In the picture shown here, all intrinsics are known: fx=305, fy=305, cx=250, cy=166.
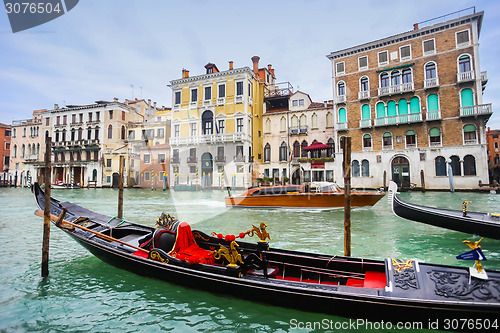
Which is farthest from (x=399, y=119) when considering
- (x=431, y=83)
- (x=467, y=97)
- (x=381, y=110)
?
(x=467, y=97)

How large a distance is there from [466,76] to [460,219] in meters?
16.6

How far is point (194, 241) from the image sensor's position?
15.7 feet

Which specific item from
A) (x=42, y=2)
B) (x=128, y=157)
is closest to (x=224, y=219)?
(x=42, y=2)

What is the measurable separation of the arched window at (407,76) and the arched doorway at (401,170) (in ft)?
17.3

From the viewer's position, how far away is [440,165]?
1964 cm

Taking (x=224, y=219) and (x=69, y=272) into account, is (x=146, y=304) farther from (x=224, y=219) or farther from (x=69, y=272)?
(x=224, y=219)

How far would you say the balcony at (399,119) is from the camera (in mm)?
20219

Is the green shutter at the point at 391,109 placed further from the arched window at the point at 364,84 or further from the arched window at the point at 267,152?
the arched window at the point at 267,152

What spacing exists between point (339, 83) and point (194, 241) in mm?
21377

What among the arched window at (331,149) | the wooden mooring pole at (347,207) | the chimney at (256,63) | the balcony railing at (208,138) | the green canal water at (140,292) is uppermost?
the chimney at (256,63)

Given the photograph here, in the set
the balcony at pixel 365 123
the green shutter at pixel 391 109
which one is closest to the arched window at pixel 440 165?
the green shutter at pixel 391 109

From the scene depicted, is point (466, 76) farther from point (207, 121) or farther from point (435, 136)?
point (207, 121)

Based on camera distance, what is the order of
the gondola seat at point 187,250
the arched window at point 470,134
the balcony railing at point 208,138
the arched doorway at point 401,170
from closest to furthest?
the gondola seat at point 187,250 → the arched window at point 470,134 → the arched doorway at point 401,170 → the balcony railing at point 208,138

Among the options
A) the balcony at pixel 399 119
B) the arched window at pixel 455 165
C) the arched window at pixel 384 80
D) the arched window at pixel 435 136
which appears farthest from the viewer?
the arched window at pixel 384 80
